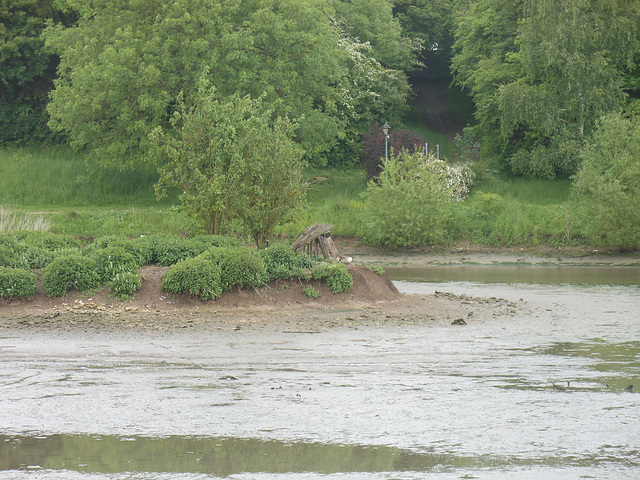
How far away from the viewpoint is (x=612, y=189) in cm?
3138

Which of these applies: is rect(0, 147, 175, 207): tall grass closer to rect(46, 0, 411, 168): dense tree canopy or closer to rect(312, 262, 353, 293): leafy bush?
rect(46, 0, 411, 168): dense tree canopy

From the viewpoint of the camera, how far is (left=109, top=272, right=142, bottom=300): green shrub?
15484 mm

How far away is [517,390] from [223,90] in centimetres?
3256

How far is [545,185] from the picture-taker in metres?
43.7

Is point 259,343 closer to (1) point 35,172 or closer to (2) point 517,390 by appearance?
(2) point 517,390

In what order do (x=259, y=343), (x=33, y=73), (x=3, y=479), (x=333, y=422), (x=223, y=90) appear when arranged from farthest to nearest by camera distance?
(x=33, y=73)
(x=223, y=90)
(x=259, y=343)
(x=333, y=422)
(x=3, y=479)

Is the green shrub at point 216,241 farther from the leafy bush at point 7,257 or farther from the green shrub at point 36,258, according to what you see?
the leafy bush at point 7,257

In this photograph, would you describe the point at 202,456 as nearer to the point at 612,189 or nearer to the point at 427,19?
the point at 612,189

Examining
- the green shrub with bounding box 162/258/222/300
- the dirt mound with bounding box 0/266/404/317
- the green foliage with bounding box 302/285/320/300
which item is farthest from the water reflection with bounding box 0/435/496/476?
the green foliage with bounding box 302/285/320/300

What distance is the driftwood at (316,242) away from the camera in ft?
63.6

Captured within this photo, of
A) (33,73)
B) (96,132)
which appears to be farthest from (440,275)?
(33,73)

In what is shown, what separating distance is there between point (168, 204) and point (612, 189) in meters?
21.3

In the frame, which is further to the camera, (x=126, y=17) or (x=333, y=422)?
(x=126, y=17)

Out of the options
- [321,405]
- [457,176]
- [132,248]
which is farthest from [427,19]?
[321,405]
